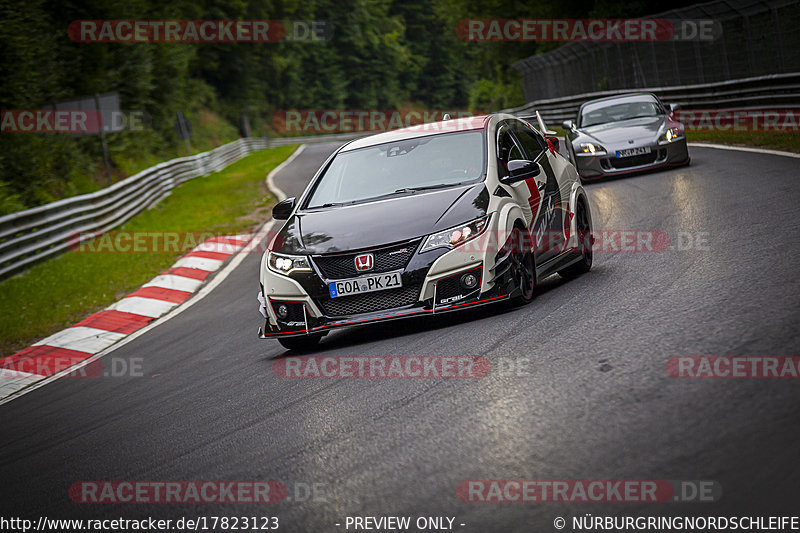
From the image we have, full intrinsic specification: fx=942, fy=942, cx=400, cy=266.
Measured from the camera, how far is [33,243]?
1564cm

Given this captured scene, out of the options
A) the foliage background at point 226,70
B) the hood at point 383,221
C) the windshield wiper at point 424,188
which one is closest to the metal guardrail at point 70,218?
the foliage background at point 226,70

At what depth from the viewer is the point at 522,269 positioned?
23.6 feet

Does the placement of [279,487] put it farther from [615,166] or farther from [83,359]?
[615,166]

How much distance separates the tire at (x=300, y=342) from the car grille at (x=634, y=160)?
997 cm

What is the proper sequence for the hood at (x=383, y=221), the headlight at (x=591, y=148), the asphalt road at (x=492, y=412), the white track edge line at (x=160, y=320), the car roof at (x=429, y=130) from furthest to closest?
the headlight at (x=591, y=148)
the white track edge line at (x=160, y=320)
the car roof at (x=429, y=130)
the hood at (x=383, y=221)
the asphalt road at (x=492, y=412)

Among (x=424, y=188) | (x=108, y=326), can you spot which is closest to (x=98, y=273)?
(x=108, y=326)

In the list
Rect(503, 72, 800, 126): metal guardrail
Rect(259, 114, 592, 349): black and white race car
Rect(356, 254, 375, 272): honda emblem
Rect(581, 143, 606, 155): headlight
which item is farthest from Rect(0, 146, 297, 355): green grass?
Rect(503, 72, 800, 126): metal guardrail

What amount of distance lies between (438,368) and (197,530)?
2.21 meters

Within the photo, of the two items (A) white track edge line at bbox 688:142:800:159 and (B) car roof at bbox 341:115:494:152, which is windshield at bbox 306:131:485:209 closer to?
(B) car roof at bbox 341:115:494:152

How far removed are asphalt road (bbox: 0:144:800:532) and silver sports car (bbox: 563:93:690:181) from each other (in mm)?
7256

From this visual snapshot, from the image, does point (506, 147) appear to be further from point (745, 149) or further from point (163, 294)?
point (745, 149)

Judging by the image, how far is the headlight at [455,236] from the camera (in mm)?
6828

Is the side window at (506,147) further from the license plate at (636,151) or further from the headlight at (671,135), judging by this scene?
the headlight at (671,135)

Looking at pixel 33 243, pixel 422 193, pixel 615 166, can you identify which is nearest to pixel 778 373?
pixel 422 193
